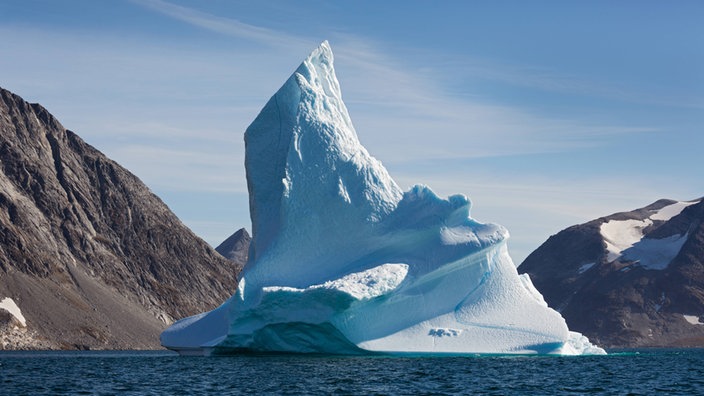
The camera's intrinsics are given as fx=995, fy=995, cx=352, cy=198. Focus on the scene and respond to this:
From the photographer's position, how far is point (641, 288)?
179m

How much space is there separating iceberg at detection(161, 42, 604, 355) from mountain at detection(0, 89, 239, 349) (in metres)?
51.4

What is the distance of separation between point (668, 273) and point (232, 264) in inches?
3222

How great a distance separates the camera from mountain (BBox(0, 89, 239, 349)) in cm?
10206

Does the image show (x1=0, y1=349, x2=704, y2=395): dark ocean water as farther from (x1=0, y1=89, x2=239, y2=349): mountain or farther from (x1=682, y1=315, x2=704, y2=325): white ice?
(x1=682, y1=315, x2=704, y2=325): white ice

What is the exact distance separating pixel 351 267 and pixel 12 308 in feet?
202

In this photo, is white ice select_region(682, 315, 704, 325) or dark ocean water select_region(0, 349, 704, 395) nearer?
dark ocean water select_region(0, 349, 704, 395)

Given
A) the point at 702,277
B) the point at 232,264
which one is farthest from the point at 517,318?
the point at 702,277

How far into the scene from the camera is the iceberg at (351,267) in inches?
1704

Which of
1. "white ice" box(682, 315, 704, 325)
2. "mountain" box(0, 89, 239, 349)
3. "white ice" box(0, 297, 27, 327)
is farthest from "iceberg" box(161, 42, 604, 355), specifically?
"white ice" box(682, 315, 704, 325)

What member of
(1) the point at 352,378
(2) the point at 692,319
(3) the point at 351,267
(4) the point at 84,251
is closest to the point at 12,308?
(4) the point at 84,251

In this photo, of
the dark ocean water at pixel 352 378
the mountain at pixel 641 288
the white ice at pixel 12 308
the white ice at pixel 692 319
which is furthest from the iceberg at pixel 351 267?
the white ice at pixel 692 319

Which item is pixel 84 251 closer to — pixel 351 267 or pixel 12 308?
pixel 12 308

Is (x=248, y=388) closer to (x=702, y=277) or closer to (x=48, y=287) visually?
(x=48, y=287)

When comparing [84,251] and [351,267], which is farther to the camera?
[84,251]
